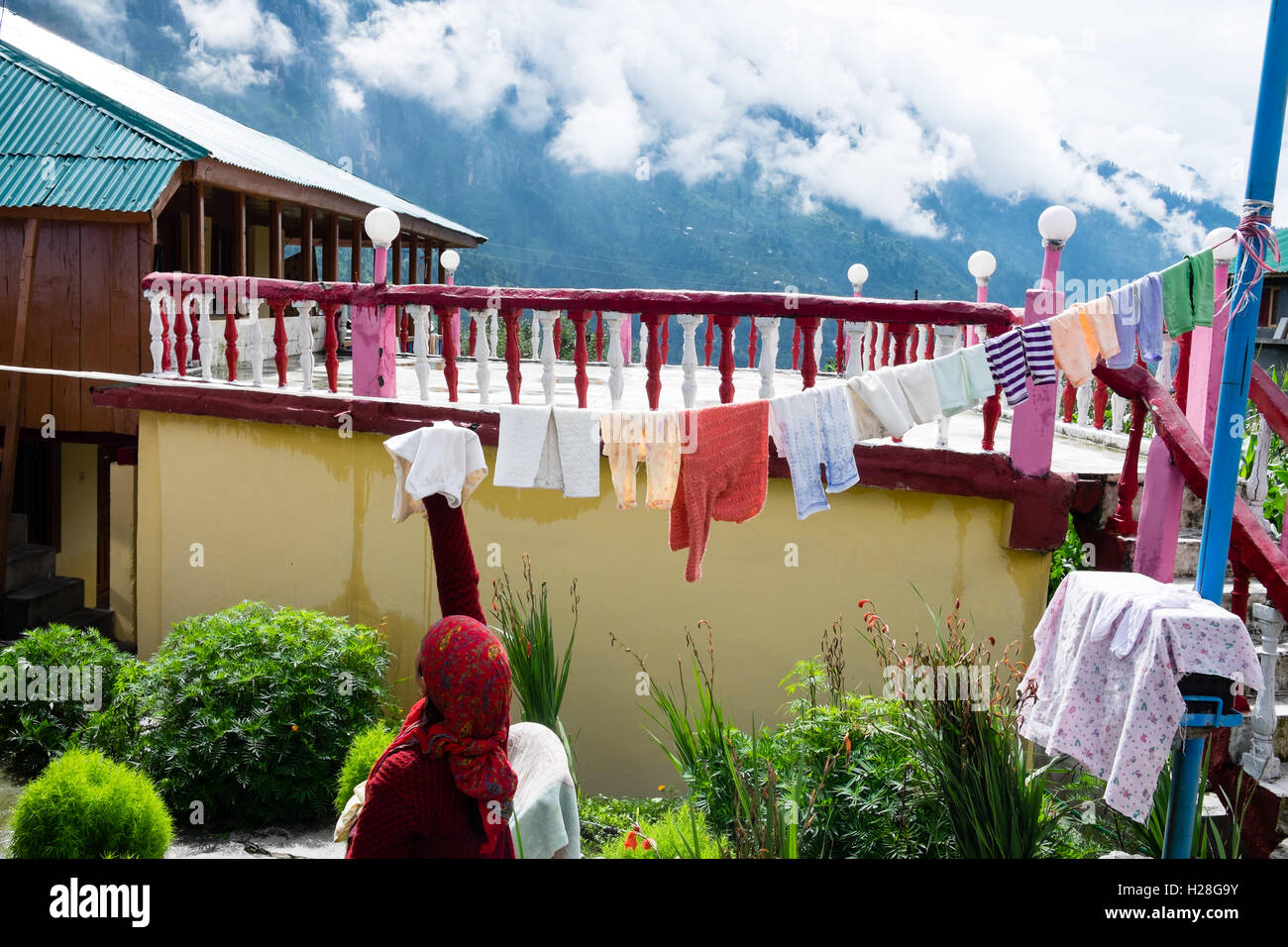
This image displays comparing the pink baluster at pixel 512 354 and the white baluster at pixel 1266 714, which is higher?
→ the pink baluster at pixel 512 354

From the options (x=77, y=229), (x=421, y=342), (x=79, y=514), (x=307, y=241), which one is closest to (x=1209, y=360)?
(x=421, y=342)

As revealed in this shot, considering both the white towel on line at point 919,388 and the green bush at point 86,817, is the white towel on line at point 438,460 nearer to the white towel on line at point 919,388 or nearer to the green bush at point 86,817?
Result: the white towel on line at point 919,388

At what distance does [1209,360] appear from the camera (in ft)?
16.7

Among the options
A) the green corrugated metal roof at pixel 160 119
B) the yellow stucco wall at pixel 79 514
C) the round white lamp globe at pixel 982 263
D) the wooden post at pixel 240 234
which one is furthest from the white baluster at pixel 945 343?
the yellow stucco wall at pixel 79 514

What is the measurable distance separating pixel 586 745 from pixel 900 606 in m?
2.05

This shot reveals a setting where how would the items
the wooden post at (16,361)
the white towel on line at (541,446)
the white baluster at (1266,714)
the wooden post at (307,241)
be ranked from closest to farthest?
1. the white towel on line at (541,446)
2. the white baluster at (1266,714)
3. the wooden post at (16,361)
4. the wooden post at (307,241)

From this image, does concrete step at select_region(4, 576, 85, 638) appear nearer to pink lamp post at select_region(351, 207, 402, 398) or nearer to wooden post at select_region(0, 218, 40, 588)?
wooden post at select_region(0, 218, 40, 588)

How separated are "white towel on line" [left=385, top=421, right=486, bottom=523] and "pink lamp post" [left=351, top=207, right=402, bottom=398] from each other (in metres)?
3.16

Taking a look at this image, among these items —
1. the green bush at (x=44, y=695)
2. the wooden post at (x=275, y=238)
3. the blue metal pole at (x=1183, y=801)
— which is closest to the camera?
the blue metal pole at (x=1183, y=801)

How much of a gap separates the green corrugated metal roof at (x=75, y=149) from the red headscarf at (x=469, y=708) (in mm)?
5993

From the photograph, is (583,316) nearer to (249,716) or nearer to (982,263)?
(249,716)

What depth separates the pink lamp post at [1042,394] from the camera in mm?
4734
